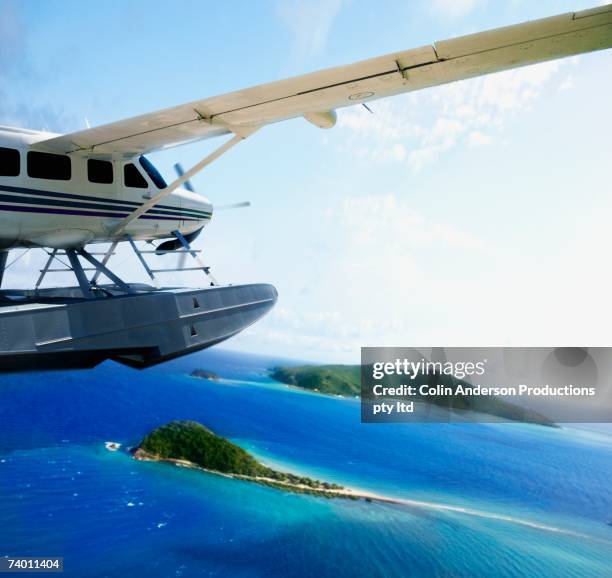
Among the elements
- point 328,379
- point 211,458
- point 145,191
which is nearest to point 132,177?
point 145,191

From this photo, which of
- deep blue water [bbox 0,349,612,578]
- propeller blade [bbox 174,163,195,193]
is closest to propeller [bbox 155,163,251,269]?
propeller blade [bbox 174,163,195,193]

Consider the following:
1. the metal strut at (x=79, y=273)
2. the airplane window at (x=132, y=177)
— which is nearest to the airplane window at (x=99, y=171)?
the airplane window at (x=132, y=177)

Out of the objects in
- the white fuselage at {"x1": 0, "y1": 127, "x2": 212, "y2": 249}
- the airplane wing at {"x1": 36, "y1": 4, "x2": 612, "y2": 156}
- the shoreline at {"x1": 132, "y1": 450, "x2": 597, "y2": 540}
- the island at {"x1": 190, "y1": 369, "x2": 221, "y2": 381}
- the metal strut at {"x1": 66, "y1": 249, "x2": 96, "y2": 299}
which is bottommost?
the shoreline at {"x1": 132, "y1": 450, "x2": 597, "y2": 540}

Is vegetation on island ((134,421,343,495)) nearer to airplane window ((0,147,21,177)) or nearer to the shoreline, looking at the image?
the shoreline

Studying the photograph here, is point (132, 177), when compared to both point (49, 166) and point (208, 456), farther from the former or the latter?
point (208, 456)

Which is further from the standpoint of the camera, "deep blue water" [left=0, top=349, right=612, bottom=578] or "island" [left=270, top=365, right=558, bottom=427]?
"island" [left=270, top=365, right=558, bottom=427]
